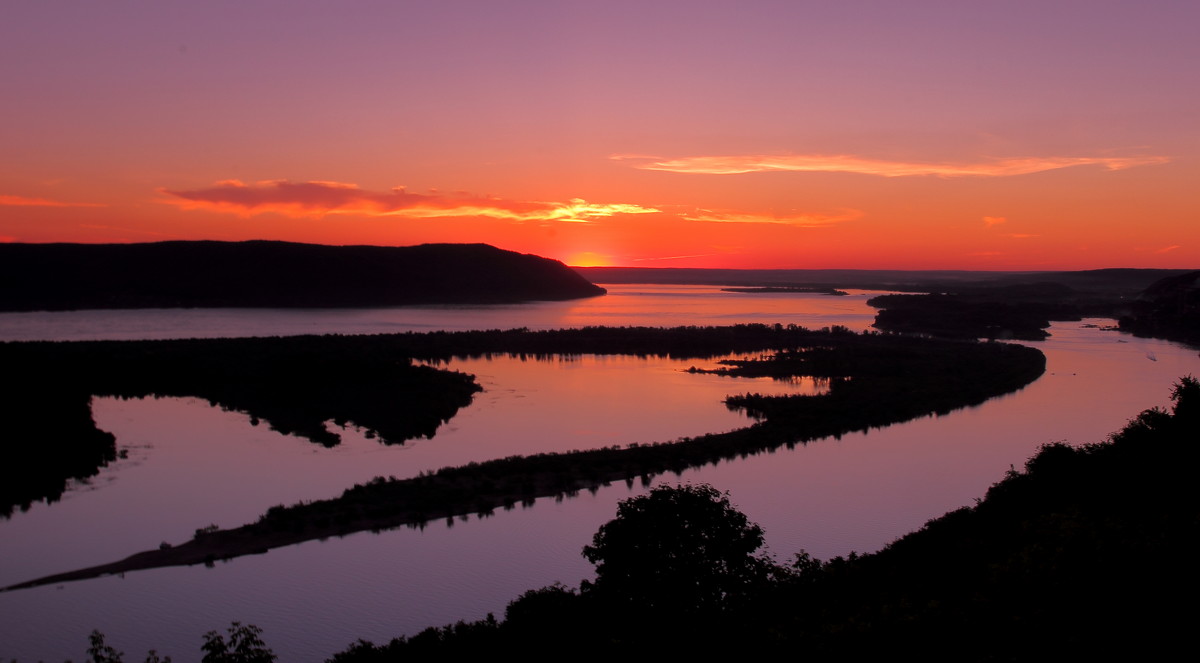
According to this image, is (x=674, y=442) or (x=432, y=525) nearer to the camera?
(x=432, y=525)

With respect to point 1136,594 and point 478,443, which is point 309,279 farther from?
point 1136,594

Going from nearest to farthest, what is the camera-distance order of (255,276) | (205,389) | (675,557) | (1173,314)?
1. (675,557)
2. (205,389)
3. (1173,314)
4. (255,276)

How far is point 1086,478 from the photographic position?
19094mm

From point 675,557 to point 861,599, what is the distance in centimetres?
304

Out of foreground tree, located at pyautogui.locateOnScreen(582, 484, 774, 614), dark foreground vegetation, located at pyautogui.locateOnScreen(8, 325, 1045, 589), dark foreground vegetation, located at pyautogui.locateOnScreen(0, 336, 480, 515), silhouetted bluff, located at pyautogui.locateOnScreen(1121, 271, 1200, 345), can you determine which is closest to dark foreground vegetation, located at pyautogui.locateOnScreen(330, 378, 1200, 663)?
foreground tree, located at pyautogui.locateOnScreen(582, 484, 774, 614)

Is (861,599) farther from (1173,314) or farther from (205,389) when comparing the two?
(1173,314)

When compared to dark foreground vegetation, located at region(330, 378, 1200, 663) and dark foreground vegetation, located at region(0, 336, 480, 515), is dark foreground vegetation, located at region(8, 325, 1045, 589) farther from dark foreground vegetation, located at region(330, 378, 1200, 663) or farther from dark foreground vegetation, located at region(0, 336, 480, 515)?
dark foreground vegetation, located at region(330, 378, 1200, 663)

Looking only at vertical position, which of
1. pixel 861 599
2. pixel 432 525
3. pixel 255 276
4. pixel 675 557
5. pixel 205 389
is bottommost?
pixel 432 525

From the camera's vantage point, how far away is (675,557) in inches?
465

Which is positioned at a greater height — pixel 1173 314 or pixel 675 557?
pixel 1173 314

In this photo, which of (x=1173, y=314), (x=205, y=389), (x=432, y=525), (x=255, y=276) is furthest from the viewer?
(x=255, y=276)

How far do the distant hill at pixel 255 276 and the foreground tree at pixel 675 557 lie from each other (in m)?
115

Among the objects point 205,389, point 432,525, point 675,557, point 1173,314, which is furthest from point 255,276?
point 675,557

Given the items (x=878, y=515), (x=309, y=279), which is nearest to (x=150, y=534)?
(x=878, y=515)
